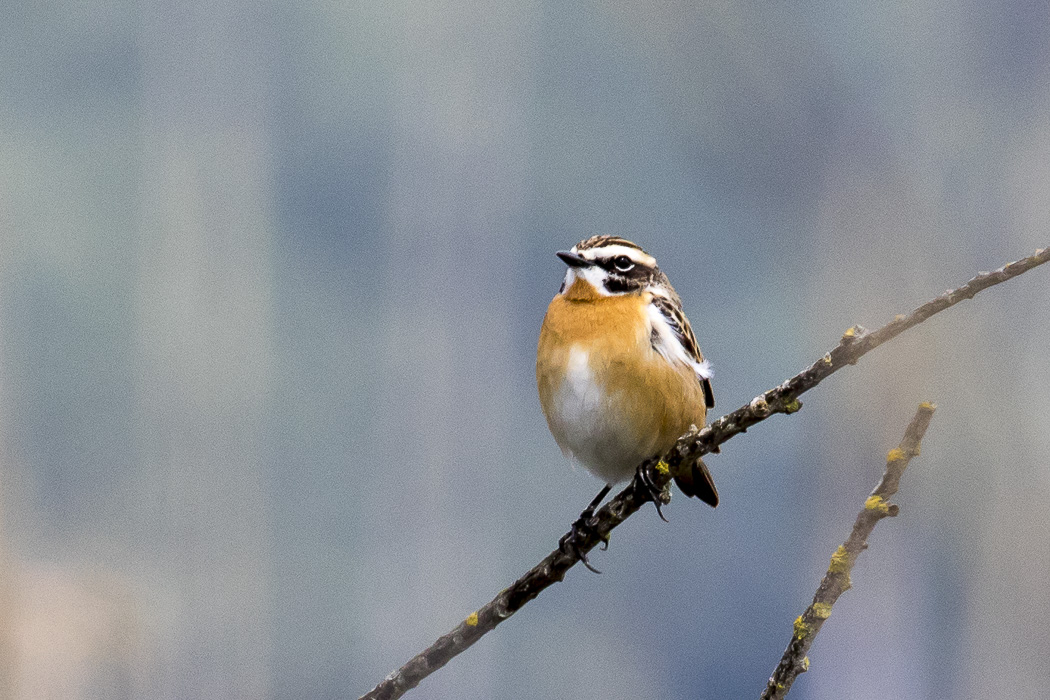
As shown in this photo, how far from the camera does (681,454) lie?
583mm

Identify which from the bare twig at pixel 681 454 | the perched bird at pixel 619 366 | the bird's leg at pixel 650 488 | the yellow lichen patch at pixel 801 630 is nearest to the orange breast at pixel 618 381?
the perched bird at pixel 619 366

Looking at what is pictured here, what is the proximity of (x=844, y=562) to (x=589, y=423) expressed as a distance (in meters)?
0.57

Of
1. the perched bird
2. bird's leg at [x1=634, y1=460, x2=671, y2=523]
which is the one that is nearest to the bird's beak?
the perched bird

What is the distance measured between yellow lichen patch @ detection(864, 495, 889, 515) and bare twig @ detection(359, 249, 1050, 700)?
5cm

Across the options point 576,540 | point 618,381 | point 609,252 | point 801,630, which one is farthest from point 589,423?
point 801,630

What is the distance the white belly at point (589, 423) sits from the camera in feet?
3.11

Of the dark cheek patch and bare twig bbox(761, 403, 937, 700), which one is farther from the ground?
bare twig bbox(761, 403, 937, 700)

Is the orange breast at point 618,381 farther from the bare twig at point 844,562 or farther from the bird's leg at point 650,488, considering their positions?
the bare twig at point 844,562

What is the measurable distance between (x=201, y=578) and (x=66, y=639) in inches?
67.6

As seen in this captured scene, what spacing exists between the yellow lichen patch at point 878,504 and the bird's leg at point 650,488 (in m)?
0.19

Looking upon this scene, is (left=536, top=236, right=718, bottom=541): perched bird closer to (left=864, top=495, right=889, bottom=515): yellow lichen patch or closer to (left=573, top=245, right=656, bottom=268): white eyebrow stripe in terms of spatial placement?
(left=573, top=245, right=656, bottom=268): white eyebrow stripe

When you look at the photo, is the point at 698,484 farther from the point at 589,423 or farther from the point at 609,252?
A: the point at 609,252

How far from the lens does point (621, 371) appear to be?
3.07 ft

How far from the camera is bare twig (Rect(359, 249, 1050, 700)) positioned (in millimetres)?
374
